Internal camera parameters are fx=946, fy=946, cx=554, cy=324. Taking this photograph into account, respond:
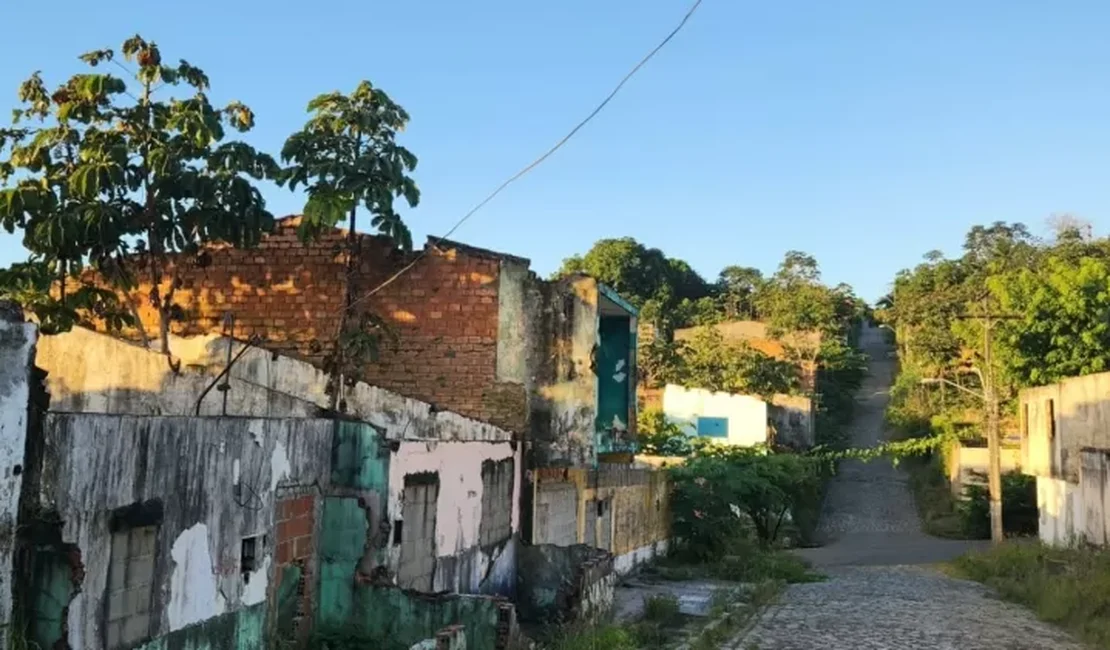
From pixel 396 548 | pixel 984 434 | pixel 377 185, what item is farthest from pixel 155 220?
pixel 984 434

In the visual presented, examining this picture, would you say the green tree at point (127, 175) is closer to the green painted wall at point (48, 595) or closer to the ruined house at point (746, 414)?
the green painted wall at point (48, 595)

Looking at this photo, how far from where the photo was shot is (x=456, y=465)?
10516mm

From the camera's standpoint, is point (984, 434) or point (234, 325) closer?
point (234, 325)

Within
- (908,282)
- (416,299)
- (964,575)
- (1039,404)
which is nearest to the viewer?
(416,299)

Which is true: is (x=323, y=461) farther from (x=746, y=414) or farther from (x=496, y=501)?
(x=746, y=414)

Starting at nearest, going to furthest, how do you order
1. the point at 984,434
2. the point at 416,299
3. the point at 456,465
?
the point at 456,465 → the point at 416,299 → the point at 984,434

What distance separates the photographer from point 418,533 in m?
9.64

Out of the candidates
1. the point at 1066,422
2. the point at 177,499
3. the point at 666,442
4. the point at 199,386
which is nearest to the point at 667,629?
the point at 199,386

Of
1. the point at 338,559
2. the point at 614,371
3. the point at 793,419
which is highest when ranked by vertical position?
the point at 614,371

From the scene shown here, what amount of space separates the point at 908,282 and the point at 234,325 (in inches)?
2152

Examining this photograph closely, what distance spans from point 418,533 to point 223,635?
305cm

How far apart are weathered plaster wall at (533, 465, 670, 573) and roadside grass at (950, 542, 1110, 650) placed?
7.08m

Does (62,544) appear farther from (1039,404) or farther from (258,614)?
(1039,404)

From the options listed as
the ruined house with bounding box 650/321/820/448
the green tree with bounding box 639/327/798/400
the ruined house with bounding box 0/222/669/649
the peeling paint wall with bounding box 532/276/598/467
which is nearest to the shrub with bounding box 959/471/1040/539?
the ruined house with bounding box 650/321/820/448
